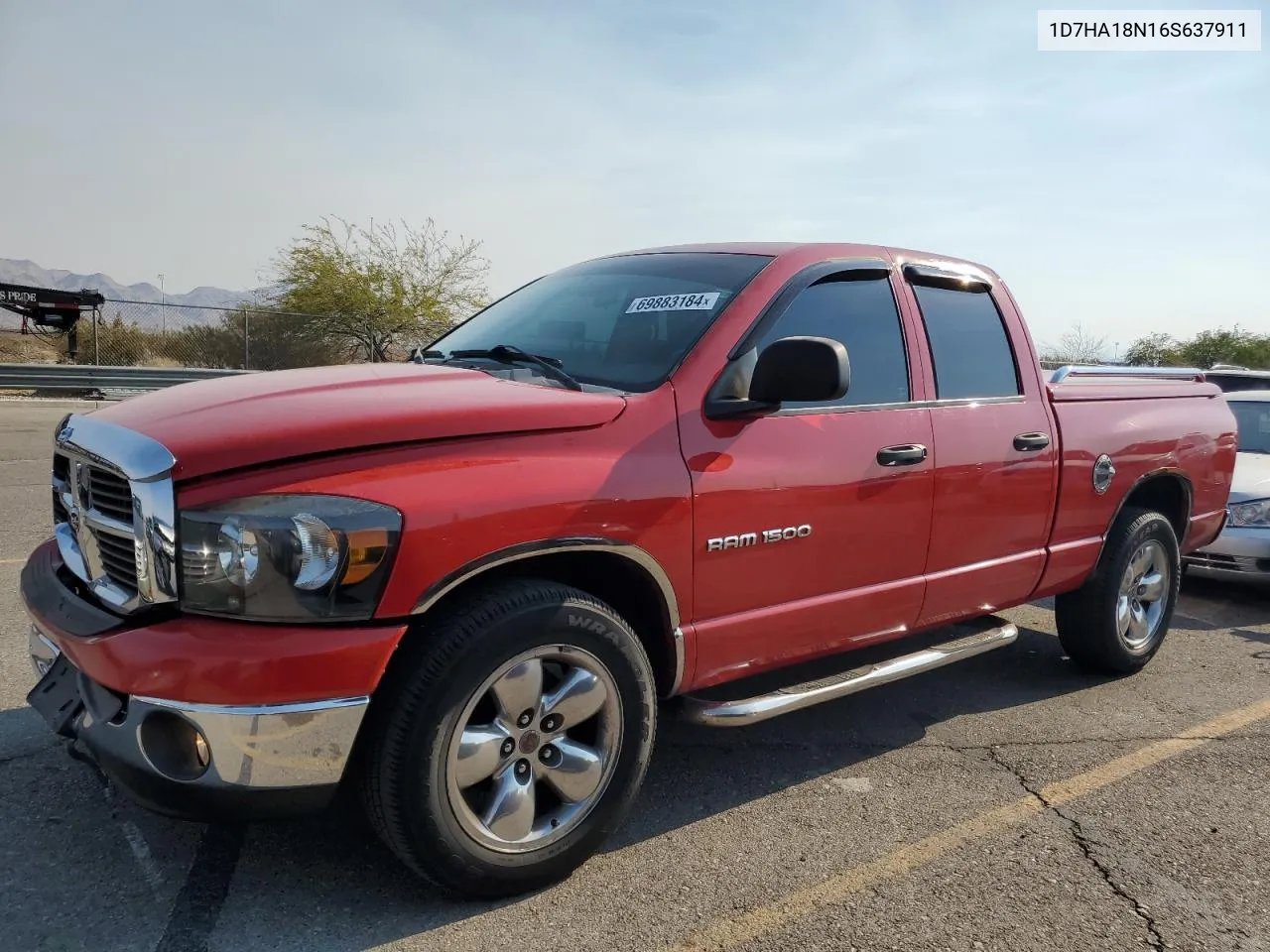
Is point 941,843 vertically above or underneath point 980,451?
underneath

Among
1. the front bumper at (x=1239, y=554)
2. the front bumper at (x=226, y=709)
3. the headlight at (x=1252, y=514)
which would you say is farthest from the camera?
the headlight at (x=1252, y=514)

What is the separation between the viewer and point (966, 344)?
415 centimetres

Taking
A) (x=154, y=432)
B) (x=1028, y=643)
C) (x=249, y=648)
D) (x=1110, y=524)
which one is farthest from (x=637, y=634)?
(x=1028, y=643)

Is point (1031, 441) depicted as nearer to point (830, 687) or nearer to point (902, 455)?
point (902, 455)

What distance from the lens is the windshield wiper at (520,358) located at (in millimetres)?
3226

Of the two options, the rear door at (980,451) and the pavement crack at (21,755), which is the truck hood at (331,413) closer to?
the pavement crack at (21,755)

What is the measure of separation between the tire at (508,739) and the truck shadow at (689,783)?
0.19 meters

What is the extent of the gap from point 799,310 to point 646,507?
1.09 meters

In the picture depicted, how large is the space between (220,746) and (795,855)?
173cm

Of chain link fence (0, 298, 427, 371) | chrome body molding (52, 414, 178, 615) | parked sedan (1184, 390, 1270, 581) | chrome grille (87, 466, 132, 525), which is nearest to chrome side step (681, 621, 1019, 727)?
chrome body molding (52, 414, 178, 615)

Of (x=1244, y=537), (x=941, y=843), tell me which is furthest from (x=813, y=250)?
(x=1244, y=537)

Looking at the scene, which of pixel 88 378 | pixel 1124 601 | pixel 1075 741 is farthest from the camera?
pixel 88 378

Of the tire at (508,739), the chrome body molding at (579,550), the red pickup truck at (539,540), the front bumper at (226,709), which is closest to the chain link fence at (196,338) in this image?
the red pickup truck at (539,540)

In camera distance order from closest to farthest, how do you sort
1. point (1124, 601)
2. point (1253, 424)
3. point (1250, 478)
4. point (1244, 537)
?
point (1124, 601) → point (1244, 537) → point (1250, 478) → point (1253, 424)
